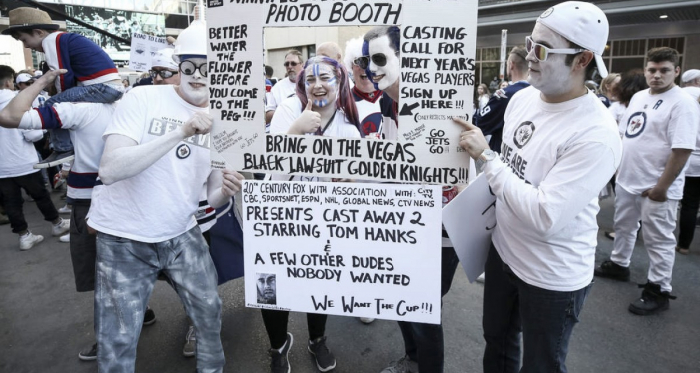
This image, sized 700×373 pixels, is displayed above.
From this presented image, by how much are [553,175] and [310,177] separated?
118cm

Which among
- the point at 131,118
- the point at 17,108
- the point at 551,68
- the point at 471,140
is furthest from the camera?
the point at 17,108

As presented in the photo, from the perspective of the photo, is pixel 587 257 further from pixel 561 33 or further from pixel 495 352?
pixel 561 33

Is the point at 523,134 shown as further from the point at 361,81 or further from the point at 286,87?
the point at 286,87

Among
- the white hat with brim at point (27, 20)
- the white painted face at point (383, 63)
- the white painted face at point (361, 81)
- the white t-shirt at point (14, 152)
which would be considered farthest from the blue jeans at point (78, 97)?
the white t-shirt at point (14, 152)

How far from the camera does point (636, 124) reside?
385 centimetres

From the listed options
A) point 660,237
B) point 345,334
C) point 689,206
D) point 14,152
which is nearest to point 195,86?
point 345,334

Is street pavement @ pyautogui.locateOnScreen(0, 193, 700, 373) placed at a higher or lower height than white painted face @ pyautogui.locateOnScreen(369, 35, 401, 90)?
lower

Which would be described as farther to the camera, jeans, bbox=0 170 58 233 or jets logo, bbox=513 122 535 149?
jeans, bbox=0 170 58 233

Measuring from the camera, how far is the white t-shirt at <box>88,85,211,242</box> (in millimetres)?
2039

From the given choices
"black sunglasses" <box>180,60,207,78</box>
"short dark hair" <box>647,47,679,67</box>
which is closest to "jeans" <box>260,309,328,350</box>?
"black sunglasses" <box>180,60,207,78</box>

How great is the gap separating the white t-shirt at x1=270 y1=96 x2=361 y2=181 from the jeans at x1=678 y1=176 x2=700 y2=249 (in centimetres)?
436

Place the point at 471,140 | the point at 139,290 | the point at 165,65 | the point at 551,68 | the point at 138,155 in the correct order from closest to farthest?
1. the point at 471,140
2. the point at 551,68
3. the point at 138,155
4. the point at 139,290
5. the point at 165,65

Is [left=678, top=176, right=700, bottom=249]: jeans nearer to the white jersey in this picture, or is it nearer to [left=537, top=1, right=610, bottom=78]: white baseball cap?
[left=537, top=1, right=610, bottom=78]: white baseball cap

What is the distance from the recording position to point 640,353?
10.1ft
